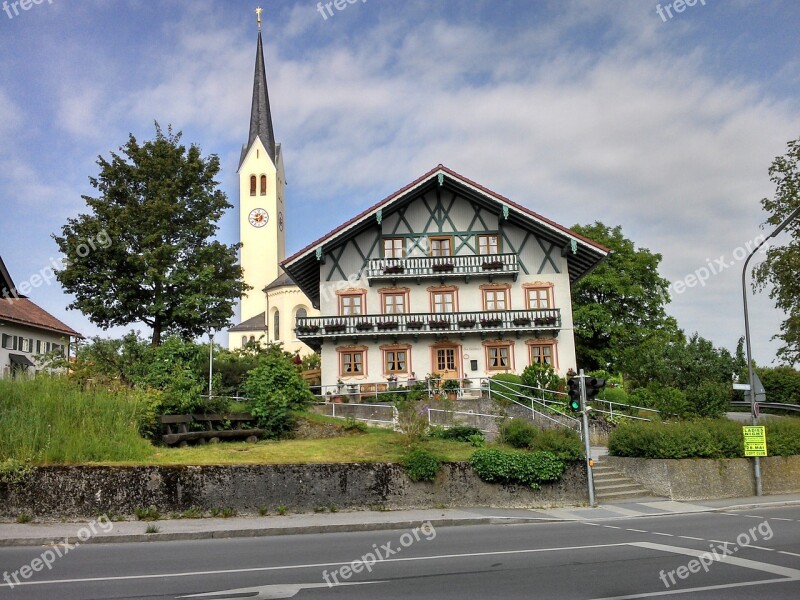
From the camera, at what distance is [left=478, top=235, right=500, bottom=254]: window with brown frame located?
3950cm

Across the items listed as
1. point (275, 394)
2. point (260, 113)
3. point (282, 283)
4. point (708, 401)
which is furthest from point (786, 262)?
point (260, 113)

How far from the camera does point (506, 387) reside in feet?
105

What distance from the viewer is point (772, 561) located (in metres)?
11.4

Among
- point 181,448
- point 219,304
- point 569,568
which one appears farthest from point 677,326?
point 569,568

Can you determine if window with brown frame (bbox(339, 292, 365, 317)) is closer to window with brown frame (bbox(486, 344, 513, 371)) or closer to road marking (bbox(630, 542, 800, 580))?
window with brown frame (bbox(486, 344, 513, 371))

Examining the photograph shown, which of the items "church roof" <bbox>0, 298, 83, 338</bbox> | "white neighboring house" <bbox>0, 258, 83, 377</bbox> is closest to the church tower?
"church roof" <bbox>0, 298, 83, 338</bbox>

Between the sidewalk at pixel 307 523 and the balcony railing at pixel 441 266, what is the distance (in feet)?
64.0

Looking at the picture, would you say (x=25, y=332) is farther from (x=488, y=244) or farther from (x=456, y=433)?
(x=456, y=433)

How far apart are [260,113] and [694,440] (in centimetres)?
6769

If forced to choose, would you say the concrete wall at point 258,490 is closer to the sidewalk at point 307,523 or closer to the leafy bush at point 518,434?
the sidewalk at point 307,523

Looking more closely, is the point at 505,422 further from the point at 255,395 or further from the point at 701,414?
the point at 701,414

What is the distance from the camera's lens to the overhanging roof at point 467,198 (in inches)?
1478

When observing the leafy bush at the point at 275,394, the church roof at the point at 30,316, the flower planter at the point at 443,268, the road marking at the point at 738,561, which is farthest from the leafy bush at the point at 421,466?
the church roof at the point at 30,316

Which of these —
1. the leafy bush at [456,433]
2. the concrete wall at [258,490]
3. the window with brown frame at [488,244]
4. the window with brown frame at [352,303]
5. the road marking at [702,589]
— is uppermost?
the window with brown frame at [488,244]
